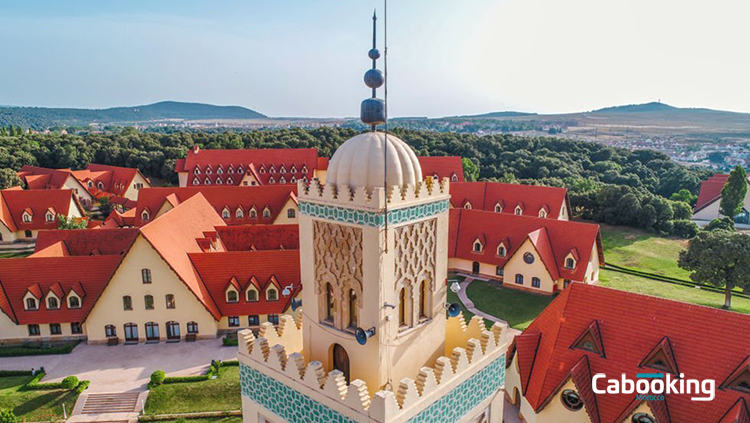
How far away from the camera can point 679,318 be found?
21.1 m

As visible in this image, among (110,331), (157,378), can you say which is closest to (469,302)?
(157,378)

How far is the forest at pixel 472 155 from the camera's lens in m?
102

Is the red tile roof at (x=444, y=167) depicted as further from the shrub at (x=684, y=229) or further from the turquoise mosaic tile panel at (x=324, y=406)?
the turquoise mosaic tile panel at (x=324, y=406)

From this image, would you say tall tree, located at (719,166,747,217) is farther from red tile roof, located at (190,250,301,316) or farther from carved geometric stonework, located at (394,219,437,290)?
carved geometric stonework, located at (394,219,437,290)

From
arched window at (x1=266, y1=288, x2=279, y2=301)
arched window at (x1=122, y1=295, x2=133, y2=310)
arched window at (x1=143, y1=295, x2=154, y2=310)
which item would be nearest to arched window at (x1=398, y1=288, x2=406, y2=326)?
arched window at (x1=266, y1=288, x2=279, y2=301)

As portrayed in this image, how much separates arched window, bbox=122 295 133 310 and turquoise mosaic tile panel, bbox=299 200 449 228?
3021 centimetres

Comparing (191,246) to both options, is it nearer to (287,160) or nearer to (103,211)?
(287,160)

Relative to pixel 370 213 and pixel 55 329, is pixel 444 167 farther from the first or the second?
pixel 370 213

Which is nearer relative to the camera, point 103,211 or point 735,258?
point 735,258

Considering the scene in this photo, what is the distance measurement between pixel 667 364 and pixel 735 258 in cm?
2467

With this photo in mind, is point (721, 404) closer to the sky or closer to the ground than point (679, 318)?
closer to the ground

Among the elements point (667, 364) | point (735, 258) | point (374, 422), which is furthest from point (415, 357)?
point (735, 258)

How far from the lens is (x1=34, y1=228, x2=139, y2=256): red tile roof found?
140 feet

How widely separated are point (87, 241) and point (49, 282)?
26.2ft
